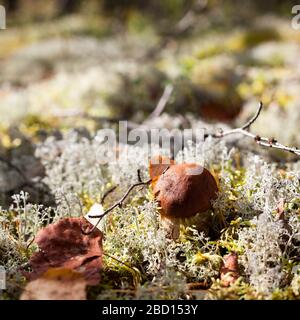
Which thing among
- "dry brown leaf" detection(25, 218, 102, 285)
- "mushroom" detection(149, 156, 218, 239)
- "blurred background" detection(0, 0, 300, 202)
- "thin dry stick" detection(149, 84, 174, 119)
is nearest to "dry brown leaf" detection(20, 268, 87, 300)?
"dry brown leaf" detection(25, 218, 102, 285)

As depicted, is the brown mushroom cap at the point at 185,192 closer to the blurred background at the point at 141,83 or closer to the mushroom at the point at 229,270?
the mushroom at the point at 229,270

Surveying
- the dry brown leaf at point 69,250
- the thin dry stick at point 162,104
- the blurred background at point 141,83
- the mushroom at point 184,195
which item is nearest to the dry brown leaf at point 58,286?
the dry brown leaf at point 69,250

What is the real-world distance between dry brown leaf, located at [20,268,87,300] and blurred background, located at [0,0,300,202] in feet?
3.12

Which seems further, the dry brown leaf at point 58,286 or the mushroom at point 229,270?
the mushroom at point 229,270

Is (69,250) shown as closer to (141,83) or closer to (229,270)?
(229,270)

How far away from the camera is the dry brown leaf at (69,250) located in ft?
4.41

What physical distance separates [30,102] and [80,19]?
8884mm

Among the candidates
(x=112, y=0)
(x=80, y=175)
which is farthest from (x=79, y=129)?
(x=112, y=0)

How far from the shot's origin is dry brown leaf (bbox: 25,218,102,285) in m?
1.34

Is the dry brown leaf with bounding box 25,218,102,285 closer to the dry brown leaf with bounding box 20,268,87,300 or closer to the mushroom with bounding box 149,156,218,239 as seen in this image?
the dry brown leaf with bounding box 20,268,87,300

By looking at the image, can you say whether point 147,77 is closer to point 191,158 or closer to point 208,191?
point 191,158

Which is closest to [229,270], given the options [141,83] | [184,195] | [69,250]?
[184,195]

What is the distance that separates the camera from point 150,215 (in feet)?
5.07

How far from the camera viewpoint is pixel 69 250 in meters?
1.41
